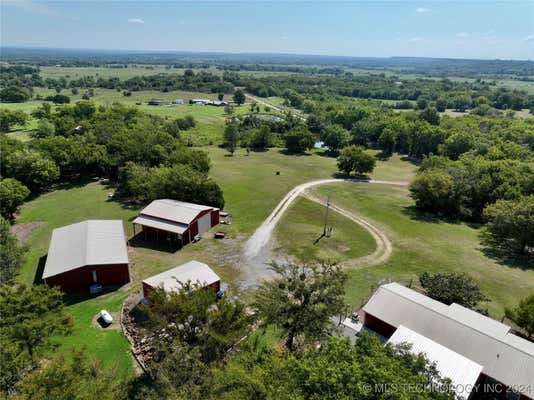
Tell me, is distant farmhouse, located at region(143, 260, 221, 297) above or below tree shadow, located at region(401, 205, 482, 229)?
above

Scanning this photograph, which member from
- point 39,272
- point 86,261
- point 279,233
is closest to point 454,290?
point 279,233

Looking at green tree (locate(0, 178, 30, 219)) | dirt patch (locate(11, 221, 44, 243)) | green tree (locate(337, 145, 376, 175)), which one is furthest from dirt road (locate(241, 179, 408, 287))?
green tree (locate(0, 178, 30, 219))

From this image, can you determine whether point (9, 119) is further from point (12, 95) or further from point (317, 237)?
point (317, 237)

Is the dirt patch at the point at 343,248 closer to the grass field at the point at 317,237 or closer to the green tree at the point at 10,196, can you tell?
the grass field at the point at 317,237

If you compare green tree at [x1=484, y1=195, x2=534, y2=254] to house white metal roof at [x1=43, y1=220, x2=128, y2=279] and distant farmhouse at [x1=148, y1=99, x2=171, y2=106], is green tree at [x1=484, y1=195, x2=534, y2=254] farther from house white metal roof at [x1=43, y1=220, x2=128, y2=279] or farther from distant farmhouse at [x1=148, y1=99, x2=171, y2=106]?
distant farmhouse at [x1=148, y1=99, x2=171, y2=106]

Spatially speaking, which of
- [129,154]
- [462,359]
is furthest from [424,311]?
[129,154]

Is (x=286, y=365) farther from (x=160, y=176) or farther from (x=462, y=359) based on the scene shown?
(x=160, y=176)
